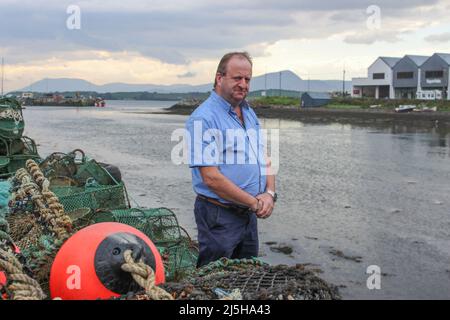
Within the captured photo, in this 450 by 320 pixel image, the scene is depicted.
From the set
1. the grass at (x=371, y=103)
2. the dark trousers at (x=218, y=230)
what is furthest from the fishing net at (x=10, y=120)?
the grass at (x=371, y=103)

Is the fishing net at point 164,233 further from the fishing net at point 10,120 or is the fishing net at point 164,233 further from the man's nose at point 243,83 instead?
the fishing net at point 10,120

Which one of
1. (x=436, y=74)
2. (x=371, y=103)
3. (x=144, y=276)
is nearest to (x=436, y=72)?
(x=436, y=74)

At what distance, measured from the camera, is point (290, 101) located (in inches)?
3351

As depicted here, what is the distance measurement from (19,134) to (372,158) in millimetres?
15237

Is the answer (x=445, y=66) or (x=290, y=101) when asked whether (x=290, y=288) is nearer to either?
(x=445, y=66)

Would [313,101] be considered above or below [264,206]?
above

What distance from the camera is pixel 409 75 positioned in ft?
234

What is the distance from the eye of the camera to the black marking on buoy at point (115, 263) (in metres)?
2.80

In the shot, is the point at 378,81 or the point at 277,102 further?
the point at 277,102

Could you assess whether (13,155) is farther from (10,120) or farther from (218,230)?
(218,230)

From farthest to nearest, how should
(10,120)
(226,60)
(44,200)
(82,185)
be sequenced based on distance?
A: (10,120)
(82,185)
(44,200)
(226,60)

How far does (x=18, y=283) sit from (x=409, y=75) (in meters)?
74.1

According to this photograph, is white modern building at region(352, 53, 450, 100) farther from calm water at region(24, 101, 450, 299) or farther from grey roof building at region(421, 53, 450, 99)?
calm water at region(24, 101, 450, 299)
